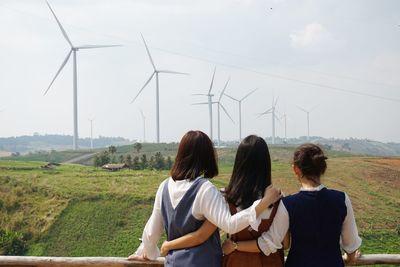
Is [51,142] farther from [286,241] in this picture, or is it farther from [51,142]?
[286,241]

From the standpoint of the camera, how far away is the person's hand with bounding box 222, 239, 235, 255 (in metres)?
2.69

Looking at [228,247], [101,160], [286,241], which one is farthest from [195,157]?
[101,160]

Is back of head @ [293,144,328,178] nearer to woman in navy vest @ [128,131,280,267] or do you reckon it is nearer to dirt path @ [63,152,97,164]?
woman in navy vest @ [128,131,280,267]

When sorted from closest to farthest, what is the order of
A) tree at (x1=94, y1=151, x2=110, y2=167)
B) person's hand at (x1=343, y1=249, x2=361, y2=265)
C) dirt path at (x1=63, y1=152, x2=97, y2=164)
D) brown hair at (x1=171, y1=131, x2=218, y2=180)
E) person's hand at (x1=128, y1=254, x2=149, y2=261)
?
brown hair at (x1=171, y1=131, x2=218, y2=180) < person's hand at (x1=343, y1=249, x2=361, y2=265) < person's hand at (x1=128, y1=254, x2=149, y2=261) < tree at (x1=94, y1=151, x2=110, y2=167) < dirt path at (x1=63, y1=152, x2=97, y2=164)

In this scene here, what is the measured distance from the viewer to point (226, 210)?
2578 millimetres

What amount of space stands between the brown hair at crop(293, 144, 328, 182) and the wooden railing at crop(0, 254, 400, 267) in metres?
0.88

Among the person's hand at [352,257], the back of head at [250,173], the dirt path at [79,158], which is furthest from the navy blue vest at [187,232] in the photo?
the dirt path at [79,158]

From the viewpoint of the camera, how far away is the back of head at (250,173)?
265 centimetres

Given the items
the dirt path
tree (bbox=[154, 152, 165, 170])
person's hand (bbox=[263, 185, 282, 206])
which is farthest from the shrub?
person's hand (bbox=[263, 185, 282, 206])

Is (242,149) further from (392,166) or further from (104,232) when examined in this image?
(392,166)

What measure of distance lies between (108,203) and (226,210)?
55.1ft

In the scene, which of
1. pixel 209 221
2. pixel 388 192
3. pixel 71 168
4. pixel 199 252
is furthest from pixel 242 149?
pixel 71 168

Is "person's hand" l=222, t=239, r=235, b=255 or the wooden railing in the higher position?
"person's hand" l=222, t=239, r=235, b=255

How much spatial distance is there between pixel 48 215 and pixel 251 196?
54.1 ft
